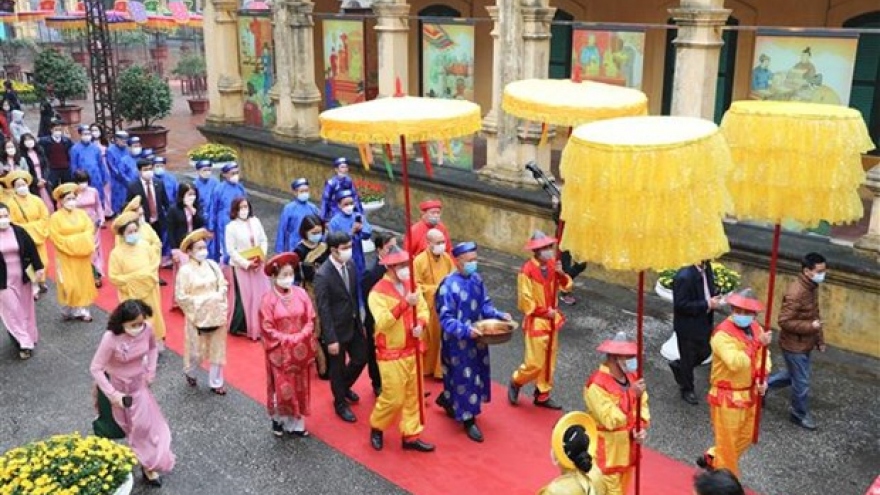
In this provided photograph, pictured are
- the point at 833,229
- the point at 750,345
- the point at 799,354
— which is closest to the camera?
the point at 750,345

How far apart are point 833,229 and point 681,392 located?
3851 millimetres

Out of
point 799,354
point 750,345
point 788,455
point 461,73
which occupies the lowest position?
point 788,455

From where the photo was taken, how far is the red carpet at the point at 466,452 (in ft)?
20.9

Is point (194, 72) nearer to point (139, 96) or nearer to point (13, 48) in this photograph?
point (139, 96)

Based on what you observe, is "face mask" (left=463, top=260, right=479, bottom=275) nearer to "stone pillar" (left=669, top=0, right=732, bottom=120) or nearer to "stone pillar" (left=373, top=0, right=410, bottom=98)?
"stone pillar" (left=669, top=0, right=732, bottom=120)

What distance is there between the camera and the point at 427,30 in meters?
12.6

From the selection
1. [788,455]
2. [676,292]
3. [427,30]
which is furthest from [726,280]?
[427,30]

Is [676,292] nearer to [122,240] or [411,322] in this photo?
[411,322]

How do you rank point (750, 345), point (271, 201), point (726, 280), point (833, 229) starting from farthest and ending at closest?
point (271, 201) → point (833, 229) → point (726, 280) → point (750, 345)

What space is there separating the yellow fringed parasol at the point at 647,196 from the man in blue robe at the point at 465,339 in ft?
7.22

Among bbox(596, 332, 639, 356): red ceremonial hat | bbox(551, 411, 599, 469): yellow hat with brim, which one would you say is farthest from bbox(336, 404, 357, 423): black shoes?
bbox(551, 411, 599, 469): yellow hat with brim

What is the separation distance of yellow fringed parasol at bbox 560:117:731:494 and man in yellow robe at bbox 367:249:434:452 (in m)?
2.15

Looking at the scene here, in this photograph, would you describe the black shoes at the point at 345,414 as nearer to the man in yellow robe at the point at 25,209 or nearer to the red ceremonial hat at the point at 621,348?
the red ceremonial hat at the point at 621,348

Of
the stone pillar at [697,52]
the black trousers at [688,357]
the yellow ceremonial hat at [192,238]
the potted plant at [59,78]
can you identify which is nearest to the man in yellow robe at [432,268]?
the yellow ceremonial hat at [192,238]
